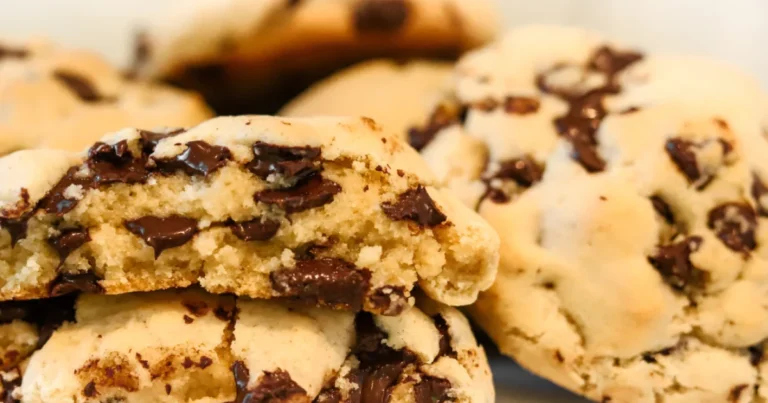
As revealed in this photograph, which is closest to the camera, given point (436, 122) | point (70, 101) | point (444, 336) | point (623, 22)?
point (444, 336)

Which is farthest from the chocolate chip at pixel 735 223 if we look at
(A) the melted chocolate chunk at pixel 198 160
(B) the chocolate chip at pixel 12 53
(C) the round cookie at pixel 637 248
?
(B) the chocolate chip at pixel 12 53

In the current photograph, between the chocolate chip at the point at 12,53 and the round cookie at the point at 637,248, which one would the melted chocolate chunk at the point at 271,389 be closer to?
the round cookie at the point at 637,248

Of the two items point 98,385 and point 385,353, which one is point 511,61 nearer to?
point 385,353

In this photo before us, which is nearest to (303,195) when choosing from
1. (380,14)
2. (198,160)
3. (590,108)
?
(198,160)

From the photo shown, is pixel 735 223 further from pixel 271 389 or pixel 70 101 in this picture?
pixel 70 101

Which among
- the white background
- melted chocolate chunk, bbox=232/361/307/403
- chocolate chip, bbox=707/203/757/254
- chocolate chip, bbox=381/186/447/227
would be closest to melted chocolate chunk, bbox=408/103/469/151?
chocolate chip, bbox=381/186/447/227

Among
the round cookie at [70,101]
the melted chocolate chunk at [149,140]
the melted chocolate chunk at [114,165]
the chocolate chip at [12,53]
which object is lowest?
the round cookie at [70,101]

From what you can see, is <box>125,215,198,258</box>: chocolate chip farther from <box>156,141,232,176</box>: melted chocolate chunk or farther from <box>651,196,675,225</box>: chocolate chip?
<box>651,196,675,225</box>: chocolate chip
